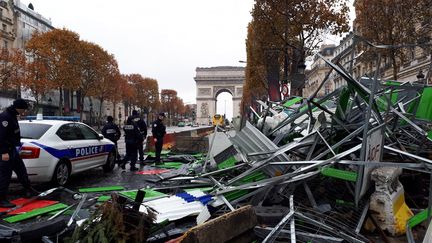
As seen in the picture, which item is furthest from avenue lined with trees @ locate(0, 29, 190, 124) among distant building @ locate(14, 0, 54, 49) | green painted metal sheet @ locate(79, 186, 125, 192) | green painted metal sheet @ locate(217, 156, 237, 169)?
green painted metal sheet @ locate(217, 156, 237, 169)

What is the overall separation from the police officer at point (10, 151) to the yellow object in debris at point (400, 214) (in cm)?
556

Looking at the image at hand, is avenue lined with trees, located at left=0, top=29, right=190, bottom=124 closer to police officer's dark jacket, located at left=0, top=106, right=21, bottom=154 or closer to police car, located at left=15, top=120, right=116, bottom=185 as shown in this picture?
police car, located at left=15, top=120, right=116, bottom=185

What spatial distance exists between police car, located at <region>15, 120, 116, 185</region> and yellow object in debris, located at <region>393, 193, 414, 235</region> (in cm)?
597

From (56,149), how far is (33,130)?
24.4 inches

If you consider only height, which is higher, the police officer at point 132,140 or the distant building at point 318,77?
the distant building at point 318,77

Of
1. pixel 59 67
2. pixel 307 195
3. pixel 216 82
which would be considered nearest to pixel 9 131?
pixel 307 195

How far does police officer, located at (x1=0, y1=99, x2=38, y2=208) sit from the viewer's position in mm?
6250

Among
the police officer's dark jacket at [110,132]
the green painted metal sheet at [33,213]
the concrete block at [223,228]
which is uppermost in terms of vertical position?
the police officer's dark jacket at [110,132]

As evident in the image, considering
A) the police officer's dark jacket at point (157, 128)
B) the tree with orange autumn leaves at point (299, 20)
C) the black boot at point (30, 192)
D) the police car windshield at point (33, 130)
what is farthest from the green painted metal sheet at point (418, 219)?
the tree with orange autumn leaves at point (299, 20)

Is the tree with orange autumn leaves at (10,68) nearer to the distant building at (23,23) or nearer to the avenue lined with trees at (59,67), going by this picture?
the avenue lined with trees at (59,67)

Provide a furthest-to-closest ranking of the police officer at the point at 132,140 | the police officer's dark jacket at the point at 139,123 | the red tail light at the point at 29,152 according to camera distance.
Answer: the police officer's dark jacket at the point at 139,123 → the police officer at the point at 132,140 → the red tail light at the point at 29,152

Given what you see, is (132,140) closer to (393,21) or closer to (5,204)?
(5,204)

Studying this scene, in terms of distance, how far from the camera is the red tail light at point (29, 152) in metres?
7.00

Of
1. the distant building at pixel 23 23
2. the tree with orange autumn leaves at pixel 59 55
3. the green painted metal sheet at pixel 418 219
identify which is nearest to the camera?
the green painted metal sheet at pixel 418 219
